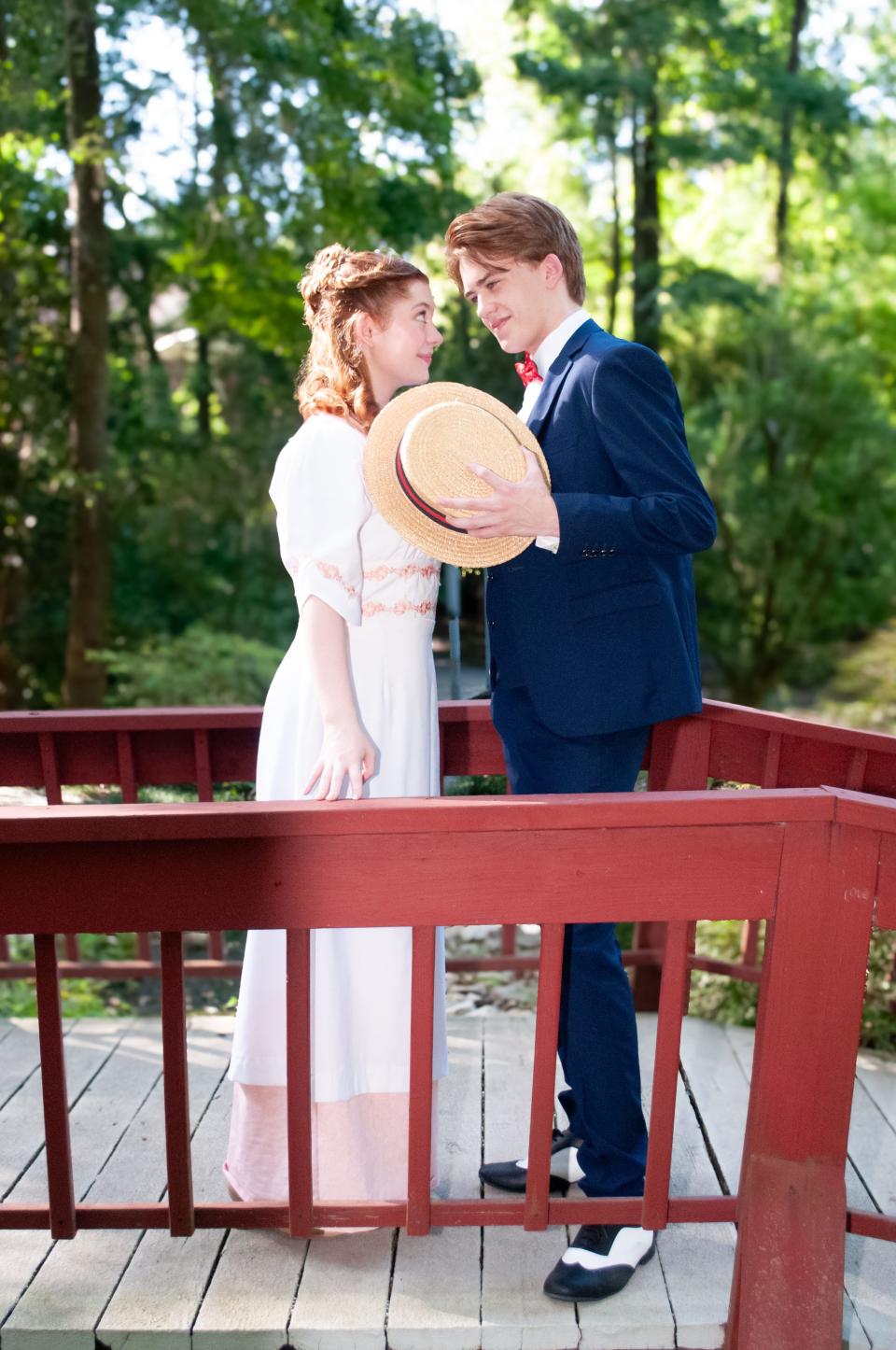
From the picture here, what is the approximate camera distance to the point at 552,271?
2.33 m

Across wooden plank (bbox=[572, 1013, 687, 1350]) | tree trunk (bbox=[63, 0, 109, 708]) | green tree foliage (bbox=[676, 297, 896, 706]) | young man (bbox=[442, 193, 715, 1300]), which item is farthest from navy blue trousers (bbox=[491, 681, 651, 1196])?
green tree foliage (bbox=[676, 297, 896, 706])

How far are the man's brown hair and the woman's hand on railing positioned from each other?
2.87ft

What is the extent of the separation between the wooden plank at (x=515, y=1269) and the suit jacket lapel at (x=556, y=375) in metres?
1.53

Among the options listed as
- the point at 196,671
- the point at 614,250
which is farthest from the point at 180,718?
the point at 614,250

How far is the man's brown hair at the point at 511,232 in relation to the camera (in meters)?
2.28

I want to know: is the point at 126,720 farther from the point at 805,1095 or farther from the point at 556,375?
the point at 805,1095

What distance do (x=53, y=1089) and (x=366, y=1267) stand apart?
0.79 metres

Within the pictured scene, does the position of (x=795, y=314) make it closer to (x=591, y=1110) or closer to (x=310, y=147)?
(x=310, y=147)

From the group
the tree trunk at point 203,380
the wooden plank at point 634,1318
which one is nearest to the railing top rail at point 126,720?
the wooden plank at point 634,1318

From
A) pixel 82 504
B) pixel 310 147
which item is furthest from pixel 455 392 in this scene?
pixel 82 504

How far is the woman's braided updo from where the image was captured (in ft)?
7.52

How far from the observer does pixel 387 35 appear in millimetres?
10922

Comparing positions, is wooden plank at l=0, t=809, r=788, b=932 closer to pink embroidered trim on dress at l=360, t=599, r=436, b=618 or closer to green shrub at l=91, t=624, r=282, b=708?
pink embroidered trim on dress at l=360, t=599, r=436, b=618

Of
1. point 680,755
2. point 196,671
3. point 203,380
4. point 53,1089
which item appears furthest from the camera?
point 203,380
